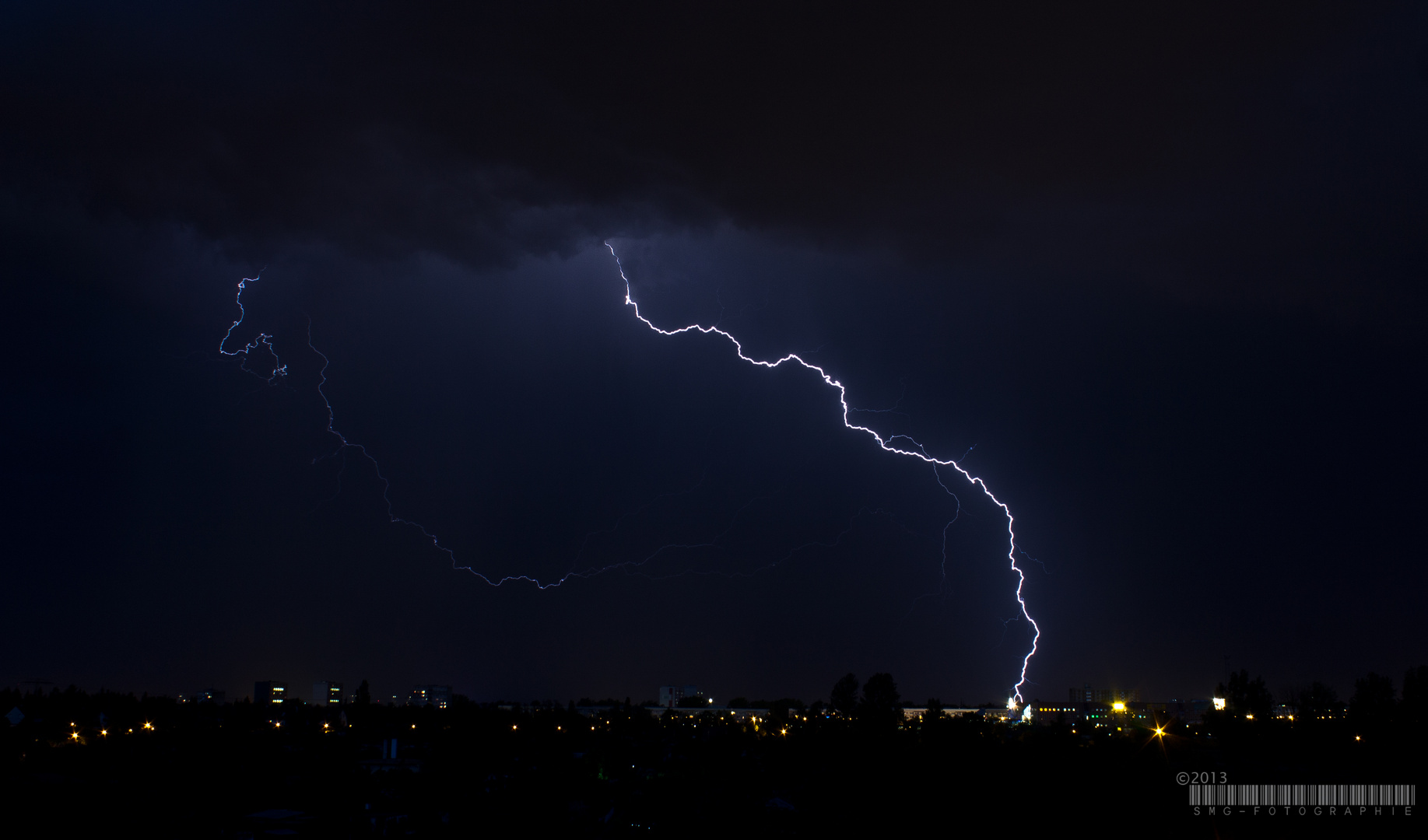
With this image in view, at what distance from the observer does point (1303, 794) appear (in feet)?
46.9

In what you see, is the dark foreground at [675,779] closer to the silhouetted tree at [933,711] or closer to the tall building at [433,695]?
the silhouetted tree at [933,711]

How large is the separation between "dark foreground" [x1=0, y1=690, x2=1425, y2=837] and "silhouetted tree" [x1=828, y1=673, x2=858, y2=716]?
13.9 m

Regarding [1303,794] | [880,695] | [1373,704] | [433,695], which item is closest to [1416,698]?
[1373,704]

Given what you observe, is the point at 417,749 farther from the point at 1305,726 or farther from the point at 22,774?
the point at 1305,726

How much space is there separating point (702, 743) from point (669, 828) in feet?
56.0

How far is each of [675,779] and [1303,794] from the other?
603 inches

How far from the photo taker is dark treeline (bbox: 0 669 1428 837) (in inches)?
611

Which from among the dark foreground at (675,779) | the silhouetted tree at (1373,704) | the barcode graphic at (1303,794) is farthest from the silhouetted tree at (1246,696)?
the barcode graphic at (1303,794)

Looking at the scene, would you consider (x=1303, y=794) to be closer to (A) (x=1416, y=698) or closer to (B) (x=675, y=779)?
(B) (x=675, y=779)

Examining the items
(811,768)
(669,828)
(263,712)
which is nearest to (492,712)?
(263,712)

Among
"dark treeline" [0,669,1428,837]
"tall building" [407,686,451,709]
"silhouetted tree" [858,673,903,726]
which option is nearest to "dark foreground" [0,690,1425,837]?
"dark treeline" [0,669,1428,837]

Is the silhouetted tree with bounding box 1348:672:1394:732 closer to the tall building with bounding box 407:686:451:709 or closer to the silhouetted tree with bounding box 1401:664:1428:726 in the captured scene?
the silhouetted tree with bounding box 1401:664:1428:726

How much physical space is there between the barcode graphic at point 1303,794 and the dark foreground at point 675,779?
391 mm

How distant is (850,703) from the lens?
154 ft
